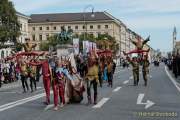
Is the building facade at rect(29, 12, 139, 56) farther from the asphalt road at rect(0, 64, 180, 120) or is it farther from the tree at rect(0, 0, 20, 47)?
the asphalt road at rect(0, 64, 180, 120)

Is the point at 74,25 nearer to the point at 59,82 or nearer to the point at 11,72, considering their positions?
the point at 11,72

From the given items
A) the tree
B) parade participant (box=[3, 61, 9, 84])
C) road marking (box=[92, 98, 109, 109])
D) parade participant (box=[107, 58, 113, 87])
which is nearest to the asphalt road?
road marking (box=[92, 98, 109, 109])

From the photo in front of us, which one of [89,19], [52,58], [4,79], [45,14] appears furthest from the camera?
[45,14]

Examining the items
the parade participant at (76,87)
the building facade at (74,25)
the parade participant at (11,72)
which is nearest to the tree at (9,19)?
the parade participant at (11,72)

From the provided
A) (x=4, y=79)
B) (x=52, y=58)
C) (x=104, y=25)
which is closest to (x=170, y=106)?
(x=52, y=58)

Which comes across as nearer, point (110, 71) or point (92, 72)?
point (92, 72)

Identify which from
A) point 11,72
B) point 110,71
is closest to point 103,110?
point 110,71

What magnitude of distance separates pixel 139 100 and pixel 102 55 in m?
12.3

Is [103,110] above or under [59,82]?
under

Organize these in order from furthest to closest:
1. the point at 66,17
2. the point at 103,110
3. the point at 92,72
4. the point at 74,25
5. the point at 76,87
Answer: the point at 66,17 → the point at 74,25 → the point at 76,87 → the point at 92,72 → the point at 103,110

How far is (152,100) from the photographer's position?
1986 centimetres

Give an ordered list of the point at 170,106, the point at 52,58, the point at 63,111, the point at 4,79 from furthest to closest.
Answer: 1. the point at 4,79
2. the point at 52,58
3. the point at 170,106
4. the point at 63,111

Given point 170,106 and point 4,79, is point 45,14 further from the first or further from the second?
point 170,106

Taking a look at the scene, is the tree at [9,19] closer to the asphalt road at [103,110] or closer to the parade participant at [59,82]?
the asphalt road at [103,110]
